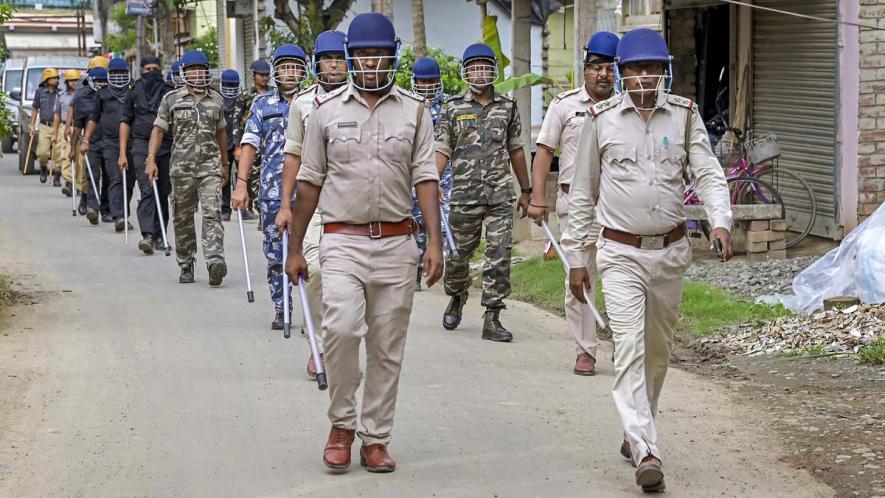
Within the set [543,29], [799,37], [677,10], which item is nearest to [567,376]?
[799,37]

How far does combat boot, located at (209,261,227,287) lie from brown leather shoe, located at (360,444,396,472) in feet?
21.0

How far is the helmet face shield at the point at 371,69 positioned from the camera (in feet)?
20.3

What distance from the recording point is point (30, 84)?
31859 millimetres

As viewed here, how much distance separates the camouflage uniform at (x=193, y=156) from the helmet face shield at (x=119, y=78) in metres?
3.66

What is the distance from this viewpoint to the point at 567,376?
8664mm

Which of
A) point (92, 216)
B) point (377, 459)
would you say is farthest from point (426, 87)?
point (92, 216)

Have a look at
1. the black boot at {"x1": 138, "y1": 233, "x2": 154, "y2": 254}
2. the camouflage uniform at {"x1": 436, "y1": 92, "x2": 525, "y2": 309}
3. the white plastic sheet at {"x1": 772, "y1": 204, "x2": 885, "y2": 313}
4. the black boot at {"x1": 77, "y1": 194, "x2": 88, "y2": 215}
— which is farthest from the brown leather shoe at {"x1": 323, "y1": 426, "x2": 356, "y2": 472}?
the black boot at {"x1": 77, "y1": 194, "x2": 88, "y2": 215}

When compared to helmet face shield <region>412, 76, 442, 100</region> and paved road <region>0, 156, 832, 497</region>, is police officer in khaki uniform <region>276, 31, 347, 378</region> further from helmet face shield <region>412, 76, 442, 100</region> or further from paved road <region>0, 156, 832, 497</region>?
helmet face shield <region>412, 76, 442, 100</region>

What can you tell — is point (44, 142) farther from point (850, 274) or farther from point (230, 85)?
point (850, 274)

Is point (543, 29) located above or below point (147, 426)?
above

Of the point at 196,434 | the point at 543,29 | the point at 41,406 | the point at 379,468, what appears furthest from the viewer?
the point at 543,29

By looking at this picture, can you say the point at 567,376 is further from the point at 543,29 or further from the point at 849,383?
the point at 543,29

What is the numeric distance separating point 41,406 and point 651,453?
372 centimetres

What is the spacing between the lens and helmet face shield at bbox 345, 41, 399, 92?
20.3 feet
